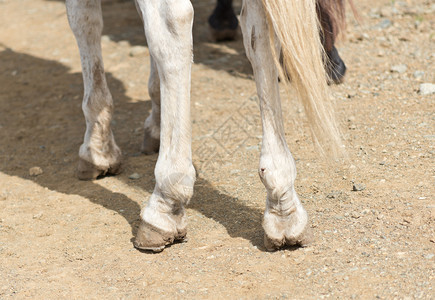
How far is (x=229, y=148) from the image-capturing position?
321 cm

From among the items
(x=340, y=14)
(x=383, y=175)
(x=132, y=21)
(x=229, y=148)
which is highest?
(x=340, y=14)

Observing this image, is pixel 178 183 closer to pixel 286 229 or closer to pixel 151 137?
pixel 286 229

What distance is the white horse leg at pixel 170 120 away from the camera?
209 centimetres

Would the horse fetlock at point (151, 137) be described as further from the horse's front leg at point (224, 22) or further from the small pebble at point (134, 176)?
the horse's front leg at point (224, 22)

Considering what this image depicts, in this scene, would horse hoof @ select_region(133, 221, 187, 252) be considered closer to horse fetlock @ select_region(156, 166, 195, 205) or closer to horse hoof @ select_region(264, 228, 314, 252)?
horse fetlock @ select_region(156, 166, 195, 205)

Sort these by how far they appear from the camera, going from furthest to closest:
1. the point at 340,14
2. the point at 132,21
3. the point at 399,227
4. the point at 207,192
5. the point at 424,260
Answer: the point at 132,21 → the point at 340,14 → the point at 207,192 → the point at 399,227 → the point at 424,260

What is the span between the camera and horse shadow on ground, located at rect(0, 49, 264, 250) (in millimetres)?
2592

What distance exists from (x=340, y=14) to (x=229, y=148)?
3.52 ft

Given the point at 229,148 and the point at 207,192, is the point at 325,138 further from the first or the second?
the point at 229,148

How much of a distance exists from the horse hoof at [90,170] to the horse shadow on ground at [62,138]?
4cm

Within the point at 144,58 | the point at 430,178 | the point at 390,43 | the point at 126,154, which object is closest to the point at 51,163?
the point at 126,154

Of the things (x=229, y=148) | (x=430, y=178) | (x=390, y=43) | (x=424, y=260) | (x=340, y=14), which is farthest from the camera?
(x=390, y=43)

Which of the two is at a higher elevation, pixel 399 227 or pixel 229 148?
pixel 399 227

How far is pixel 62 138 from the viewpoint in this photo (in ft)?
12.1
